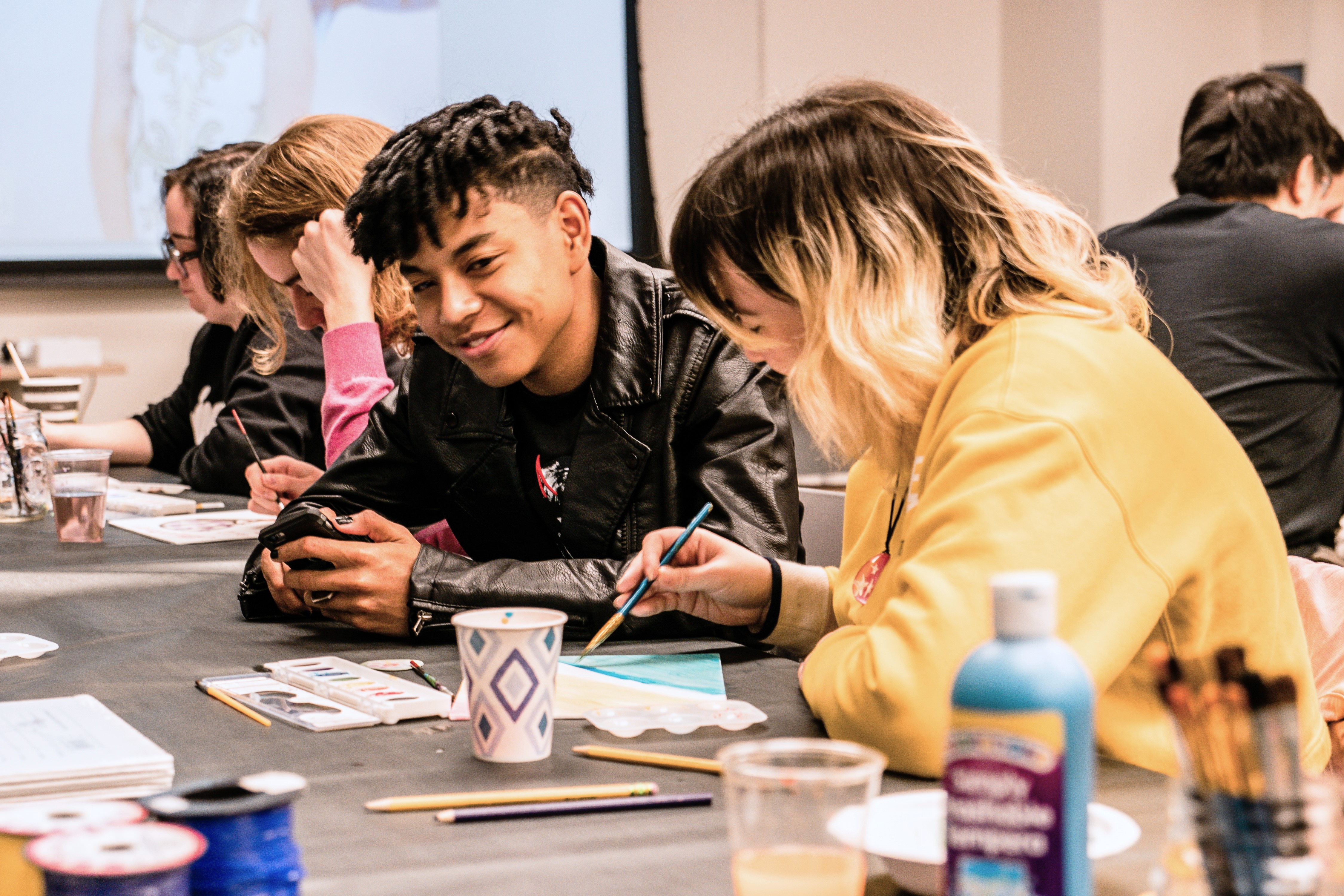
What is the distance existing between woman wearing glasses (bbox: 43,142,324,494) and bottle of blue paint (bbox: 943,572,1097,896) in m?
2.12

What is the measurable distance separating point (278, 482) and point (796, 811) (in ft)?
5.75

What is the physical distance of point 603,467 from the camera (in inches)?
58.7

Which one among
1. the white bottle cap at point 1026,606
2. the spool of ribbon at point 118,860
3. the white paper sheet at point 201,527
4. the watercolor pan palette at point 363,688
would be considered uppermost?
the white bottle cap at point 1026,606

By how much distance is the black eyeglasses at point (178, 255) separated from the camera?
9.72ft

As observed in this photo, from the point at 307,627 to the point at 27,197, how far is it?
130 inches

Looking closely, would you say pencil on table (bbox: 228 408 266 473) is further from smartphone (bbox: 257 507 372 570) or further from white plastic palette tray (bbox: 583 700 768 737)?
white plastic palette tray (bbox: 583 700 768 737)

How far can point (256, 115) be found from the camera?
4.27m

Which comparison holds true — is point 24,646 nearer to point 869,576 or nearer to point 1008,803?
point 869,576

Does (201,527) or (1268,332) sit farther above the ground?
(1268,332)

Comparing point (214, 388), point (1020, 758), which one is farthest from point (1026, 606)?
point (214, 388)

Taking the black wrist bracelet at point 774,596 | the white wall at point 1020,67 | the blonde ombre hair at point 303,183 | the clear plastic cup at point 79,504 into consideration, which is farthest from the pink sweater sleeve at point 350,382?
the white wall at point 1020,67

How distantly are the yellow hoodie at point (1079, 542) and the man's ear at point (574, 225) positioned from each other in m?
0.65

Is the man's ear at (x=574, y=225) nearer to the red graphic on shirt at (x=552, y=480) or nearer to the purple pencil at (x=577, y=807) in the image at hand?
the red graphic on shirt at (x=552, y=480)

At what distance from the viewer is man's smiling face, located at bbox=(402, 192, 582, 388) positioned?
140cm
